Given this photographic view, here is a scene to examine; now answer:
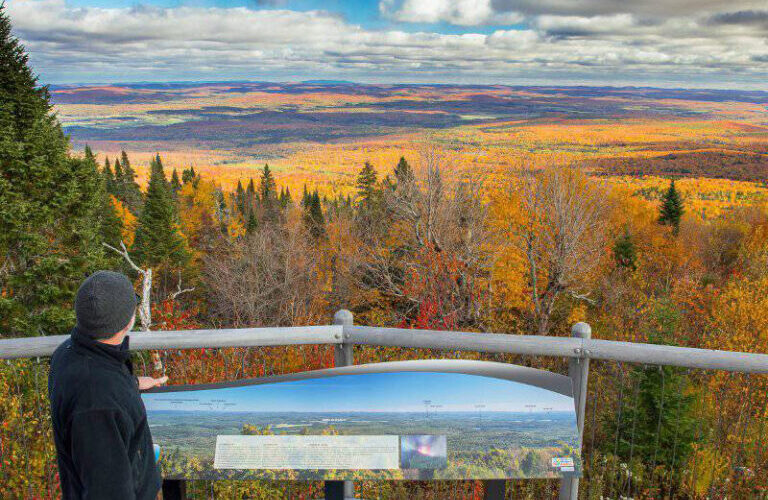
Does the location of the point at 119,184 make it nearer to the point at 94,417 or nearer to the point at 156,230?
the point at 156,230

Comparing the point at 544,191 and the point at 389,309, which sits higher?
the point at 544,191

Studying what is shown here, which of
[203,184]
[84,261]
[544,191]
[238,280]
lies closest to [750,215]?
[544,191]

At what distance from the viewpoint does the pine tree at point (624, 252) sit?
4784 cm

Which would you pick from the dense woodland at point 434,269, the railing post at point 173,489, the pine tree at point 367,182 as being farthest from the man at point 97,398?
the pine tree at point 367,182

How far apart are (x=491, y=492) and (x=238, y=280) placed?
39.4 m

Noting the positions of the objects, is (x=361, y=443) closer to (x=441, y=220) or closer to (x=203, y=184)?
(x=441, y=220)

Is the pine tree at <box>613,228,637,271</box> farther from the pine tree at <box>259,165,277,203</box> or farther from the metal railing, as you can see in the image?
the pine tree at <box>259,165,277,203</box>

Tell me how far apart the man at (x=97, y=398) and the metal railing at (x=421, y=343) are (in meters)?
1.29

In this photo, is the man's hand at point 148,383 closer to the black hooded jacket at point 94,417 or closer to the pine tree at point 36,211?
the black hooded jacket at point 94,417

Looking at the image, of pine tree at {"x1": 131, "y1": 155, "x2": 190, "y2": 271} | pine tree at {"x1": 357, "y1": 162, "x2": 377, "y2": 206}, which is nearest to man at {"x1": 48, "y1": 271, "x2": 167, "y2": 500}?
pine tree at {"x1": 131, "y1": 155, "x2": 190, "y2": 271}

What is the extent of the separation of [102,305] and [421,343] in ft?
6.72

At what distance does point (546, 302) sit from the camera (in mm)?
33500

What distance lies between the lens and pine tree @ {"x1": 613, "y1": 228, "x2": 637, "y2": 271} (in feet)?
157

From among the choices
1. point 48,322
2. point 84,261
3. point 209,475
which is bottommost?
point 48,322
